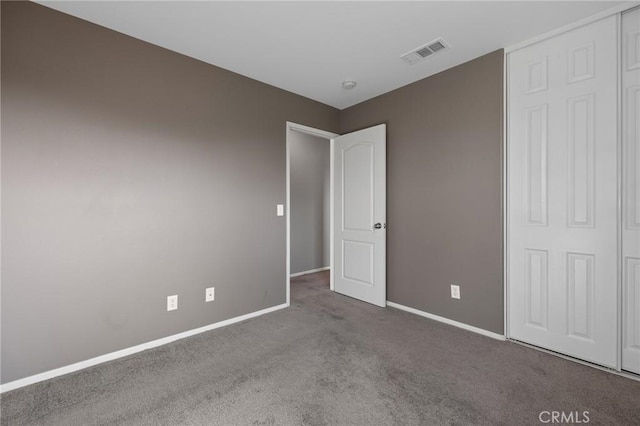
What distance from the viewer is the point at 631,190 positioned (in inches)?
74.7

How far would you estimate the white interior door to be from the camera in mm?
3295

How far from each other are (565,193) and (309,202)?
3.59 m

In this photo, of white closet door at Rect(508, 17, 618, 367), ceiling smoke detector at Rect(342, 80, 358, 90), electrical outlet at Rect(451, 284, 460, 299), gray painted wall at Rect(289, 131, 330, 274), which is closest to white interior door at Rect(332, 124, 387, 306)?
ceiling smoke detector at Rect(342, 80, 358, 90)

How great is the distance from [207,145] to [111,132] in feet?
2.45

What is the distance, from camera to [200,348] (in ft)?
7.63

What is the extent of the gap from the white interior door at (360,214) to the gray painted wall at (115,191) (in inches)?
45.1

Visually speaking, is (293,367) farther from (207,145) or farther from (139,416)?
(207,145)

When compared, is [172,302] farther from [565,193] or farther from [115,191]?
[565,193]

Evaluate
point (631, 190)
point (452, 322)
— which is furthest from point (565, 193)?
point (452, 322)

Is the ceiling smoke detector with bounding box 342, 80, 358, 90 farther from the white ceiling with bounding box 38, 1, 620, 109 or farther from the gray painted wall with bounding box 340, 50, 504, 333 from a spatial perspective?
the gray painted wall with bounding box 340, 50, 504, 333

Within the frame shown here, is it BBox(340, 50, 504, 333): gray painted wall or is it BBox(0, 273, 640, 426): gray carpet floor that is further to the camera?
BBox(340, 50, 504, 333): gray painted wall

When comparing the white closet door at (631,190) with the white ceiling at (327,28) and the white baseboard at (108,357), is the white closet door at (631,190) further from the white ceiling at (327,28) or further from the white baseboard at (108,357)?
the white baseboard at (108,357)

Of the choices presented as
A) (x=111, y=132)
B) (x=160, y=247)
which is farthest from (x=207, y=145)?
(x=160, y=247)

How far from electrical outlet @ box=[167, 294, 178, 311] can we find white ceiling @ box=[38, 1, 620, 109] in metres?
2.19
